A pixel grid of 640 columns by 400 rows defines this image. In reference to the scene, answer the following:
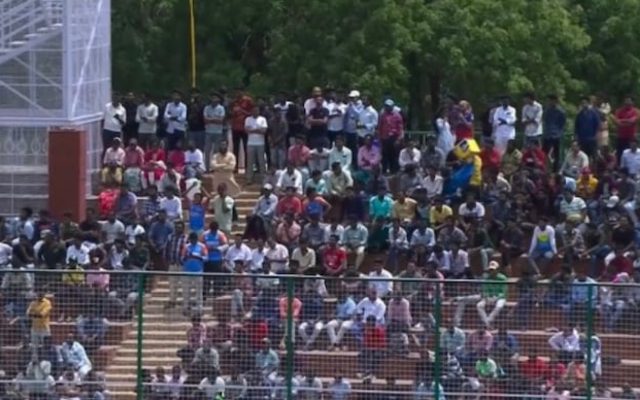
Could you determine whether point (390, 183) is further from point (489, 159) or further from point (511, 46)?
point (511, 46)

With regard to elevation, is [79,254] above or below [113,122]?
below

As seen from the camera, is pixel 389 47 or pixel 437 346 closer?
pixel 437 346

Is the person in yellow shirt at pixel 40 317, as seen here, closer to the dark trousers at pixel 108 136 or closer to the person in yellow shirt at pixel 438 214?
the person in yellow shirt at pixel 438 214

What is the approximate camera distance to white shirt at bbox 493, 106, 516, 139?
34.0 m

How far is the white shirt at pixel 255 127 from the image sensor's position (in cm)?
3428

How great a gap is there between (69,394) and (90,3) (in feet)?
42.4

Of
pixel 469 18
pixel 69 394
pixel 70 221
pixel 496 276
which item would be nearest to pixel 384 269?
pixel 496 276

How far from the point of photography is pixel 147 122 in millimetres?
34906

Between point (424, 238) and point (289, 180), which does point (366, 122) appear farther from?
point (424, 238)

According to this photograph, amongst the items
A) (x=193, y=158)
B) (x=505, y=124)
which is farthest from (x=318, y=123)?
(x=505, y=124)

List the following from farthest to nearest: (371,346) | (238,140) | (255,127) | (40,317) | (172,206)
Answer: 1. (238,140)
2. (255,127)
3. (172,206)
4. (40,317)
5. (371,346)

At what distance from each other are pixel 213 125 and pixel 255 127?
842mm

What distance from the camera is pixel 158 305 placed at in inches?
957

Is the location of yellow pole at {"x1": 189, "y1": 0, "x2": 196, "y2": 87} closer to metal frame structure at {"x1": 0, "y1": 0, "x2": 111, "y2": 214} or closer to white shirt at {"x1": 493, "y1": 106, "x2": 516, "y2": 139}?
metal frame structure at {"x1": 0, "y1": 0, "x2": 111, "y2": 214}
